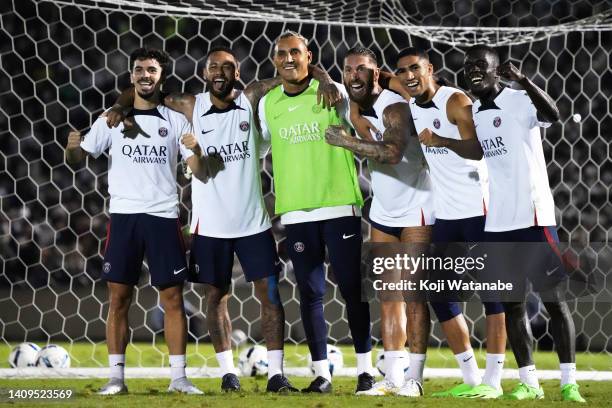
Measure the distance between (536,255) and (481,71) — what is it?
100cm

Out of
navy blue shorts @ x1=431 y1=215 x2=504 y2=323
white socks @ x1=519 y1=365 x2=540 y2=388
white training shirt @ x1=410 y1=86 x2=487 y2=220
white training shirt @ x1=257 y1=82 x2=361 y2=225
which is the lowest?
white socks @ x1=519 y1=365 x2=540 y2=388

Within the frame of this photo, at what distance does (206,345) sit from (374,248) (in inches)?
163

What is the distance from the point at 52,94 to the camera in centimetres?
1192

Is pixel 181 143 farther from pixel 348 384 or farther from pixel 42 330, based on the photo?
pixel 42 330

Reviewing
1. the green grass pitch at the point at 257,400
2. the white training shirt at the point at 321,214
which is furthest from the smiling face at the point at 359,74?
the green grass pitch at the point at 257,400

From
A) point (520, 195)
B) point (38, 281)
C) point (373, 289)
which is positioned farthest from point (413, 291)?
point (38, 281)

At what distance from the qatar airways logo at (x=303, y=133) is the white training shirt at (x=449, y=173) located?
0.56 metres

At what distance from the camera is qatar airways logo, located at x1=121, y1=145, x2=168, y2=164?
5531 millimetres

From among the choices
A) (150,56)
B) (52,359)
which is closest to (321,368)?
(150,56)

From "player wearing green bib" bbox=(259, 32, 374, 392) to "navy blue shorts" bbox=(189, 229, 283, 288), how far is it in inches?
5.2

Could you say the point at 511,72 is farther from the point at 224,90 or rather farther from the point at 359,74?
the point at 224,90

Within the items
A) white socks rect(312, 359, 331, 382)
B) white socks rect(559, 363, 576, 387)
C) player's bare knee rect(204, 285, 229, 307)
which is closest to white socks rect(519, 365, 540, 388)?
white socks rect(559, 363, 576, 387)

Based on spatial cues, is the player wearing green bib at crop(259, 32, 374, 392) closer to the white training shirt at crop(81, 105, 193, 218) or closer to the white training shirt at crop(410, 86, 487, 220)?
the white training shirt at crop(410, 86, 487, 220)

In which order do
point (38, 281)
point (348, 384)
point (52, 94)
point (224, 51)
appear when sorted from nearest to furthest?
point (224, 51) < point (348, 384) < point (38, 281) < point (52, 94)
